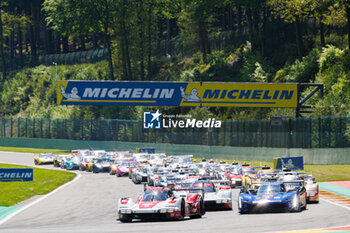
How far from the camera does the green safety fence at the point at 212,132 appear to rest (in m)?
49.6

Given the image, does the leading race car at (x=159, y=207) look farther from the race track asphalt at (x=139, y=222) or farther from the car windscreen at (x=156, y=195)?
the race track asphalt at (x=139, y=222)

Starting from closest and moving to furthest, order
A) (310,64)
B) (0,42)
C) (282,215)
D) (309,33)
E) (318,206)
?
1. (282,215)
2. (318,206)
3. (310,64)
4. (309,33)
5. (0,42)

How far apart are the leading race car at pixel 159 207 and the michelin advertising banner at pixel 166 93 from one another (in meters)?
29.4

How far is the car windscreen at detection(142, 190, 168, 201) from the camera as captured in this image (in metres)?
23.6

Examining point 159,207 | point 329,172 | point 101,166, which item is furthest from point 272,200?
point 101,166

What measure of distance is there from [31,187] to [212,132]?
29.1 meters

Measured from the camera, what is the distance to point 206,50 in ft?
321

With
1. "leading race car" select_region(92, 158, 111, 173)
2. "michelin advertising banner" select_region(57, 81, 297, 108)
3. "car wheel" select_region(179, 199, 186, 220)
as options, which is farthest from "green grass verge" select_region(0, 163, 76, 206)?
"car wheel" select_region(179, 199, 186, 220)

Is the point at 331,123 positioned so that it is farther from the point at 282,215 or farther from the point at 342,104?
the point at 282,215

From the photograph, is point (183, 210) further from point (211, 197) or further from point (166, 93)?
point (166, 93)

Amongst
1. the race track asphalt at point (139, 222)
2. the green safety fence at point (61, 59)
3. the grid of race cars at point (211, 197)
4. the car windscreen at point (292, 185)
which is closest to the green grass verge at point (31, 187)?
the race track asphalt at point (139, 222)

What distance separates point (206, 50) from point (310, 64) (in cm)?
3384

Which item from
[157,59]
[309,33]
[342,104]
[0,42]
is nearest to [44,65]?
[0,42]

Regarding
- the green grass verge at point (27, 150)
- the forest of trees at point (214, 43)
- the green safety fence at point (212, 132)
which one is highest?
the forest of trees at point (214, 43)
